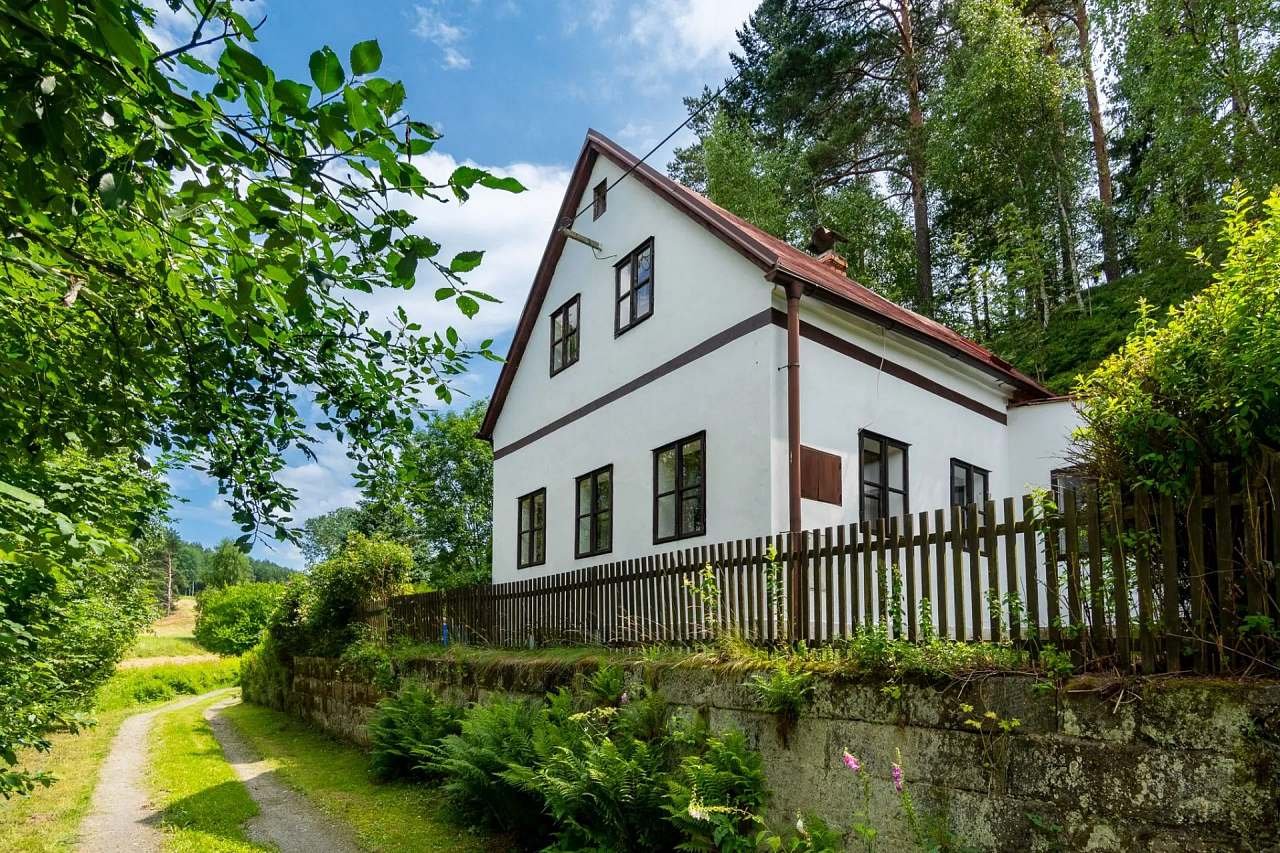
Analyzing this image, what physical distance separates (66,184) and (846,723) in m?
5.39

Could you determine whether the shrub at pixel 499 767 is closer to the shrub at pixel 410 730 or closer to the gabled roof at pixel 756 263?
the shrub at pixel 410 730

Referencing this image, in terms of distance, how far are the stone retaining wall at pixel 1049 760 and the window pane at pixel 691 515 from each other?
15.6 feet

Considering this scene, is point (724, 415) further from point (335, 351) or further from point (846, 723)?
point (335, 351)

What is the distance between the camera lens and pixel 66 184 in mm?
2697

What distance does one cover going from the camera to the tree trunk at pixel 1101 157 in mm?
25828

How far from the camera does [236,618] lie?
48406 millimetres

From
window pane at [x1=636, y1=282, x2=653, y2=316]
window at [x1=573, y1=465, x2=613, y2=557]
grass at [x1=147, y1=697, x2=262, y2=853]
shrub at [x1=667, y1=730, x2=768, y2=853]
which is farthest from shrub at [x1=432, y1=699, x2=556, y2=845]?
window pane at [x1=636, y1=282, x2=653, y2=316]

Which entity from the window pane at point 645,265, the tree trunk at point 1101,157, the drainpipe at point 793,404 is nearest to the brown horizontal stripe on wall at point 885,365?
the drainpipe at point 793,404

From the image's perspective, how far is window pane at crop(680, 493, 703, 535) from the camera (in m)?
11.5

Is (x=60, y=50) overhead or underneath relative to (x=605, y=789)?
overhead

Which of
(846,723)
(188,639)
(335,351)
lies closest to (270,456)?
(335,351)

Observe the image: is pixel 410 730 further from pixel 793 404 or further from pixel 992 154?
pixel 992 154

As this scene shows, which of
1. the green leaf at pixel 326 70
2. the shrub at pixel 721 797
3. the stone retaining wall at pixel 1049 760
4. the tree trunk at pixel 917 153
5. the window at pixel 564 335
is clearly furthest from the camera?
the tree trunk at pixel 917 153

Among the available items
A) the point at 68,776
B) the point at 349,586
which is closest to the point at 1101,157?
the point at 349,586
